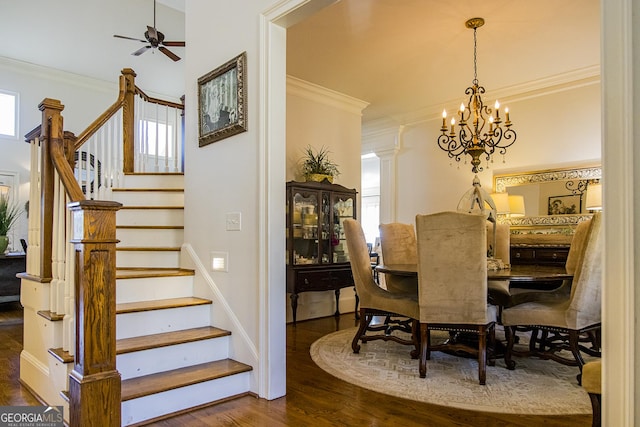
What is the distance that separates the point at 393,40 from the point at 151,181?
2.84 meters

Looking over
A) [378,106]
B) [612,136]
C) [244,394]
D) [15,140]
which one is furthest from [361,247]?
[15,140]

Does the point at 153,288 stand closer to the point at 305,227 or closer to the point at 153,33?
the point at 305,227

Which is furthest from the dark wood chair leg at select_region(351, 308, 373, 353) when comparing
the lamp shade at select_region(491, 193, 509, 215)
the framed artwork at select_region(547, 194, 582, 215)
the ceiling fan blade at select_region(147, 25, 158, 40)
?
the ceiling fan blade at select_region(147, 25, 158, 40)

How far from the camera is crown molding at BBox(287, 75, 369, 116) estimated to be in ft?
17.7

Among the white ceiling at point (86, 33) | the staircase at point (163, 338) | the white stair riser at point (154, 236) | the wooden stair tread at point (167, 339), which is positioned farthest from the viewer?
the white ceiling at point (86, 33)

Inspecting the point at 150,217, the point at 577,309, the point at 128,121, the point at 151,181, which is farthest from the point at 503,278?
the point at 128,121

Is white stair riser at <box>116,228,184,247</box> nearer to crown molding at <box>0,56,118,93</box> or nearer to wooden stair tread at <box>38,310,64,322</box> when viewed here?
wooden stair tread at <box>38,310,64,322</box>

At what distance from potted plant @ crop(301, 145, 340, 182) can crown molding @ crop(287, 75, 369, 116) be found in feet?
2.18

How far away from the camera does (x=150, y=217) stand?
3.94m

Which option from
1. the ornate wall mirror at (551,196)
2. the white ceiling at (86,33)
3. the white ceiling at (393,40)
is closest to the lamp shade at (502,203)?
the ornate wall mirror at (551,196)

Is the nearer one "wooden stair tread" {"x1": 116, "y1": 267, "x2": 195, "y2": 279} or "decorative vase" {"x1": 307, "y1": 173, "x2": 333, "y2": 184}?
"wooden stair tread" {"x1": 116, "y1": 267, "x2": 195, "y2": 279}

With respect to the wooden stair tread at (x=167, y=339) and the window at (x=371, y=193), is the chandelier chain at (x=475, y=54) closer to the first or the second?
the wooden stair tread at (x=167, y=339)

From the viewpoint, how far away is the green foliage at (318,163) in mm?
5352

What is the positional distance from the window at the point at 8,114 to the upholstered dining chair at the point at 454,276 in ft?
26.7
